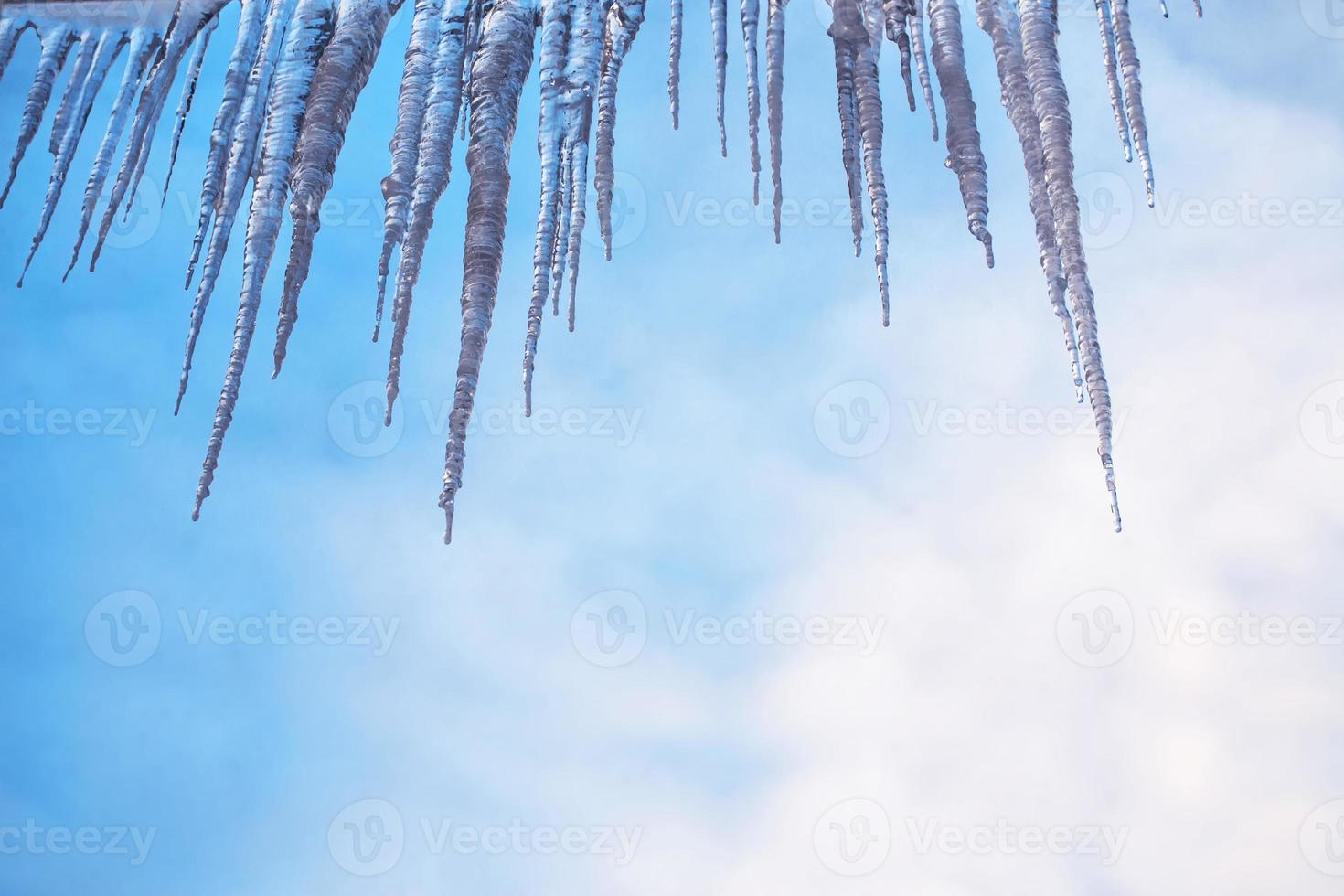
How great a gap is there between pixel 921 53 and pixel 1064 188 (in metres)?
0.54

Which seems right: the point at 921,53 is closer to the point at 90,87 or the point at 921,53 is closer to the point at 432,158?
the point at 432,158

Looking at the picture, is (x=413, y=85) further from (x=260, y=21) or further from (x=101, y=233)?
(x=101, y=233)

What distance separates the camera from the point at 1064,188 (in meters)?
2.43

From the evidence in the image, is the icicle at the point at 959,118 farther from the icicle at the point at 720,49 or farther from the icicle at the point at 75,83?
the icicle at the point at 75,83

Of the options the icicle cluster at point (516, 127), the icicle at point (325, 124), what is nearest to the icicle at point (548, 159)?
the icicle cluster at point (516, 127)

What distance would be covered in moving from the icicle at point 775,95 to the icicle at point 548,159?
51 cm

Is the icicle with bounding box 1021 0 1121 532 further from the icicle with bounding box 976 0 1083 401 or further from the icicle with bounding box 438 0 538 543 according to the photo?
the icicle with bounding box 438 0 538 543

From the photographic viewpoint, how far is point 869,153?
2598 mm

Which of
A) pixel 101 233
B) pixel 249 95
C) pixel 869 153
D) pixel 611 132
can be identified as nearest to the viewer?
pixel 869 153

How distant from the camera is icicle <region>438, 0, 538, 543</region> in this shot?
2.58 metres

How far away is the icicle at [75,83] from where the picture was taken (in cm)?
389

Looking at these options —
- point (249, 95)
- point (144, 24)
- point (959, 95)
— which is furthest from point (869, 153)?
point (144, 24)

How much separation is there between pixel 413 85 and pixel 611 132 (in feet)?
1.76

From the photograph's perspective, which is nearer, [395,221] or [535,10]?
[395,221]
